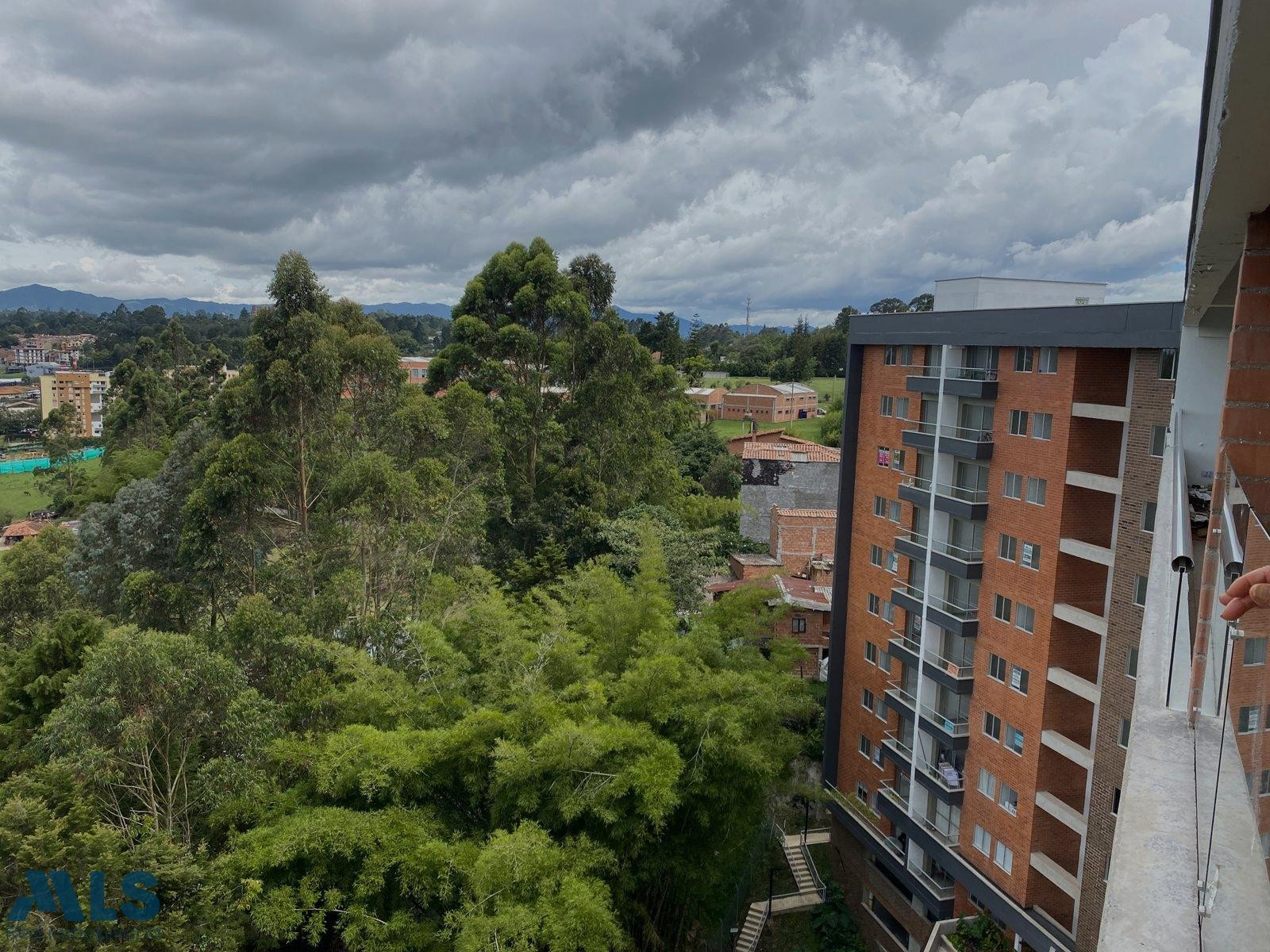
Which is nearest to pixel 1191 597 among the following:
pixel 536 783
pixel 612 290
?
pixel 536 783

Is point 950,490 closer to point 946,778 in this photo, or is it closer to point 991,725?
point 991,725

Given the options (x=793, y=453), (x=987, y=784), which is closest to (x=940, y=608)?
(x=987, y=784)

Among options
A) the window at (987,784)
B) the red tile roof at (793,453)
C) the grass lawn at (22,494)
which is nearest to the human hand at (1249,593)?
the window at (987,784)

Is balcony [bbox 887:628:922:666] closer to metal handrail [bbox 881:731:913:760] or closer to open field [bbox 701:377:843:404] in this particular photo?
metal handrail [bbox 881:731:913:760]

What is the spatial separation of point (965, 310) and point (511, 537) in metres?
11.3

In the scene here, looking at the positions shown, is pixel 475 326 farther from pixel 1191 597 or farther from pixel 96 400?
pixel 96 400

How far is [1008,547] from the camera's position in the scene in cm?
971

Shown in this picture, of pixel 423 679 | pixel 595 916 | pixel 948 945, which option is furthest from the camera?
pixel 423 679

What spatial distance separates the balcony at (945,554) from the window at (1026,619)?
0.67 metres

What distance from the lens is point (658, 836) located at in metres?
9.63

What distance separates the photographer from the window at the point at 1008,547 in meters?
9.59

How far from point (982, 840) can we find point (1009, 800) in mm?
774

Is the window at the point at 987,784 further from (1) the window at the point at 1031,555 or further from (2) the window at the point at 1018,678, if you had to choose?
(1) the window at the point at 1031,555

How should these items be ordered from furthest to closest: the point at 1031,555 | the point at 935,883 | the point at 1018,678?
the point at 935,883 → the point at 1018,678 → the point at 1031,555
